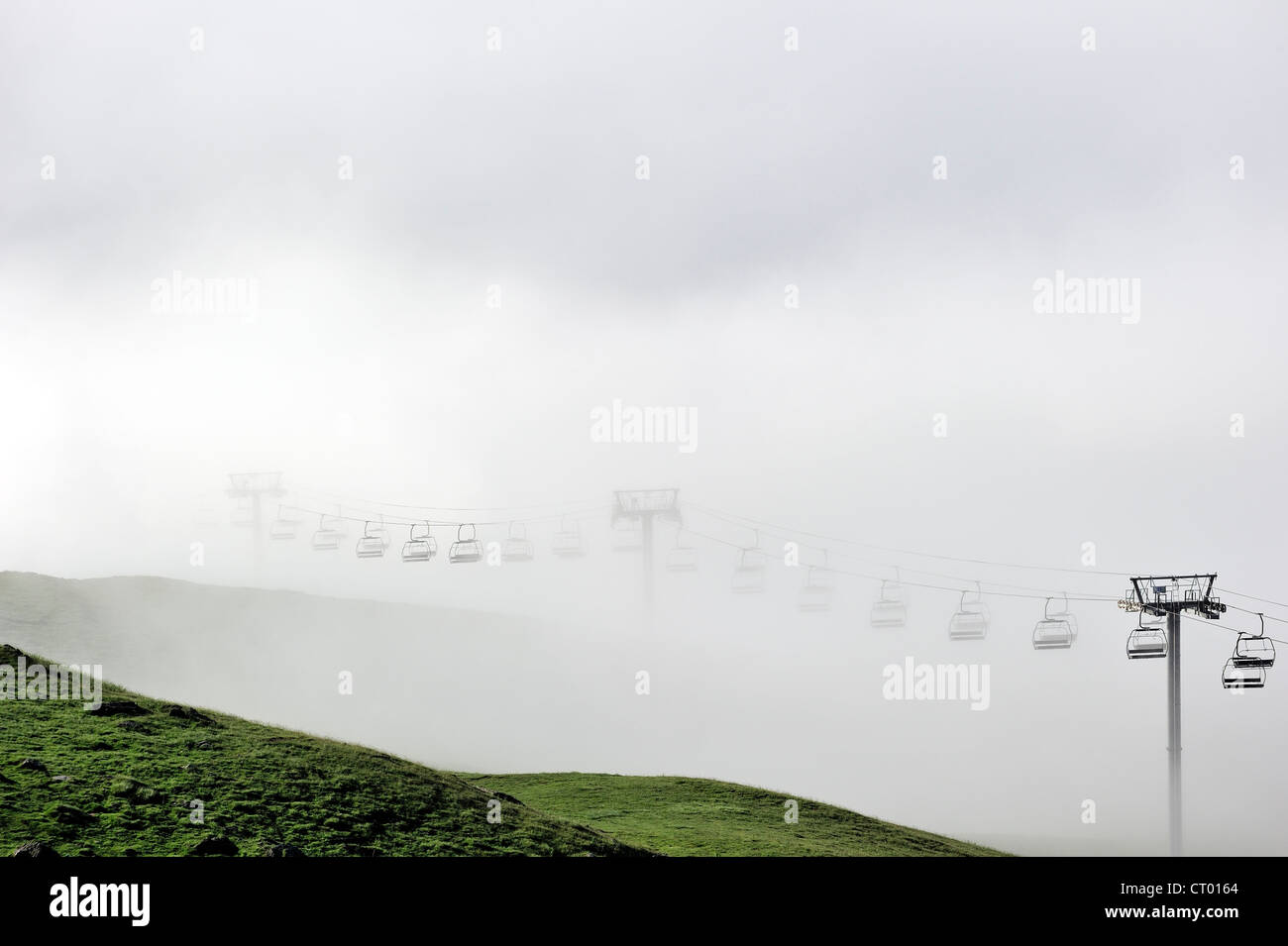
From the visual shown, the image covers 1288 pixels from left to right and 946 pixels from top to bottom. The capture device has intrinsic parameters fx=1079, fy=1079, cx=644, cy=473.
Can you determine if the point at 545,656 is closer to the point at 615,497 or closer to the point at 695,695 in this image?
the point at 695,695

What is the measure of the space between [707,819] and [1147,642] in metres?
19.6

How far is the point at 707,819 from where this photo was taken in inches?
1474

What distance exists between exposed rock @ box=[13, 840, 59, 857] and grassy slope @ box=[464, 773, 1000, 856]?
593 inches

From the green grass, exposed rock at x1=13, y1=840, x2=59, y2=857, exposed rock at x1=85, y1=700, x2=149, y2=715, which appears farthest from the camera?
exposed rock at x1=85, y1=700, x2=149, y2=715

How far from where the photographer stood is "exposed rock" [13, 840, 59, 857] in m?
16.7

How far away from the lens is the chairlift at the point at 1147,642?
41844 millimetres

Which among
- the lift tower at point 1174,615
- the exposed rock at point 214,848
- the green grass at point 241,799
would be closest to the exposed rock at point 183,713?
the green grass at point 241,799

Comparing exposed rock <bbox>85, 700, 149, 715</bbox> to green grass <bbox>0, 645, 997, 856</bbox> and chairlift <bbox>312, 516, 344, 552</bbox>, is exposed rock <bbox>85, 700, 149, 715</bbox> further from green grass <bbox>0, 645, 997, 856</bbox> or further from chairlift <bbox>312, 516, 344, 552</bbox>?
chairlift <bbox>312, 516, 344, 552</bbox>

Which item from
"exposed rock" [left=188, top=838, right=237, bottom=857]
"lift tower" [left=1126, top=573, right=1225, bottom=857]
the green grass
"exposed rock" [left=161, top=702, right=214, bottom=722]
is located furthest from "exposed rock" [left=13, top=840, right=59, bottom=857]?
"lift tower" [left=1126, top=573, right=1225, bottom=857]

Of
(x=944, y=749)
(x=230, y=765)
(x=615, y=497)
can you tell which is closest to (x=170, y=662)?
(x=615, y=497)

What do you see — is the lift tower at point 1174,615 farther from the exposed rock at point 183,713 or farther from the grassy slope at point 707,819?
the exposed rock at point 183,713
